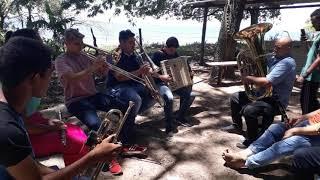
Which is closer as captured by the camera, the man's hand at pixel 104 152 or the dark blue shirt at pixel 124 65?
the man's hand at pixel 104 152

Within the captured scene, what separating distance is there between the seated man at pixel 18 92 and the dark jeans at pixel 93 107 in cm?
265

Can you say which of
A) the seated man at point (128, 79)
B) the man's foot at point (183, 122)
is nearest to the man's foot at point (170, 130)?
the man's foot at point (183, 122)

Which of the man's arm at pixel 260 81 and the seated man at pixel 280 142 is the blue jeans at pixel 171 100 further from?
the seated man at pixel 280 142

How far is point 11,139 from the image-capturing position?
1.72 meters

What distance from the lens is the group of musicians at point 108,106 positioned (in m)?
1.83

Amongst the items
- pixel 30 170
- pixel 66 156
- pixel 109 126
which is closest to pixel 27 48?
pixel 30 170

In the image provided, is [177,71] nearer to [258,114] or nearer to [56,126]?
[258,114]

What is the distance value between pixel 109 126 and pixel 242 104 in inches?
104

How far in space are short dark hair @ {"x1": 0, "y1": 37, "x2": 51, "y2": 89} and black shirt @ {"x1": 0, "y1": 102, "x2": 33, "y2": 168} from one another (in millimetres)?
127

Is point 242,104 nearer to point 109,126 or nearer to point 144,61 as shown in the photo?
point 144,61

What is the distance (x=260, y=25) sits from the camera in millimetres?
4906

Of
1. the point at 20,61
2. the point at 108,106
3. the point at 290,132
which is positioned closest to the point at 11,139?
the point at 20,61

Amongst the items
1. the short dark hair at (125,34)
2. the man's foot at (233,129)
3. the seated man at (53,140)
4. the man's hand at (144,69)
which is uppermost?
the short dark hair at (125,34)

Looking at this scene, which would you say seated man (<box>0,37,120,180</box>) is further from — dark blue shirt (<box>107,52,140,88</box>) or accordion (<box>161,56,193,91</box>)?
accordion (<box>161,56,193,91</box>)
